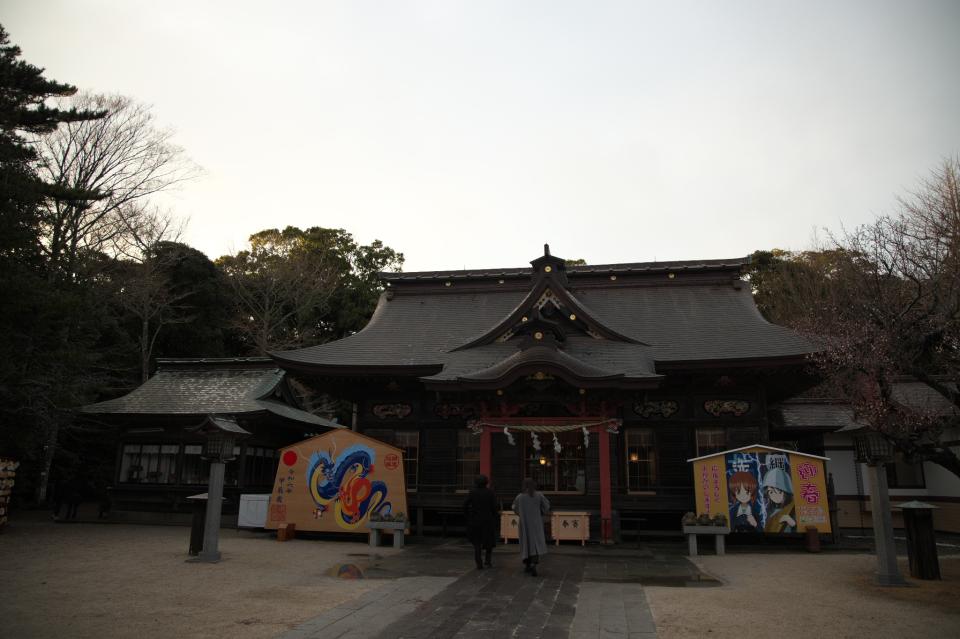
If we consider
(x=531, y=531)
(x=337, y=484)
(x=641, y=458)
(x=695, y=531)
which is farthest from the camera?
(x=641, y=458)

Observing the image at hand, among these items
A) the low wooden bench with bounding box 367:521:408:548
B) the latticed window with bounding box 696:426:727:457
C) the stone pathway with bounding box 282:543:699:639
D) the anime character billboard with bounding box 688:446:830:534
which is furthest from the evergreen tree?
the latticed window with bounding box 696:426:727:457

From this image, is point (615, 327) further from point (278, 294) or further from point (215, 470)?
point (278, 294)

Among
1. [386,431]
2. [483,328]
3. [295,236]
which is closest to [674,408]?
[483,328]

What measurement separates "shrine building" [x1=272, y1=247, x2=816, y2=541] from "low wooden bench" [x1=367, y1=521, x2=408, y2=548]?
1982 millimetres

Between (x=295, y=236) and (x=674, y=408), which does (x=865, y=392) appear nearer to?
(x=674, y=408)

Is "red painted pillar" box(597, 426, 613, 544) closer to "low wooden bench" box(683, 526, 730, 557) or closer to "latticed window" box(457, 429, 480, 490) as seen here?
"low wooden bench" box(683, 526, 730, 557)

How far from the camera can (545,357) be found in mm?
15148

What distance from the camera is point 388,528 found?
47.1 ft

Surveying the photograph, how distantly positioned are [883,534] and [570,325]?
32.9ft

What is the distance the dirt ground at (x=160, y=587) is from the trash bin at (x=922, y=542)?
9042 mm

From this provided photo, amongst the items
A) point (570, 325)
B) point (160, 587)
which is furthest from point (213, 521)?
point (570, 325)

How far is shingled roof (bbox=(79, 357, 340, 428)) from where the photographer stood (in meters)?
21.2

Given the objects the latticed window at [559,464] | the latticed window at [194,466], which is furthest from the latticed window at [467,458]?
the latticed window at [194,466]

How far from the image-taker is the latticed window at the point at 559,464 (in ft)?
55.3
